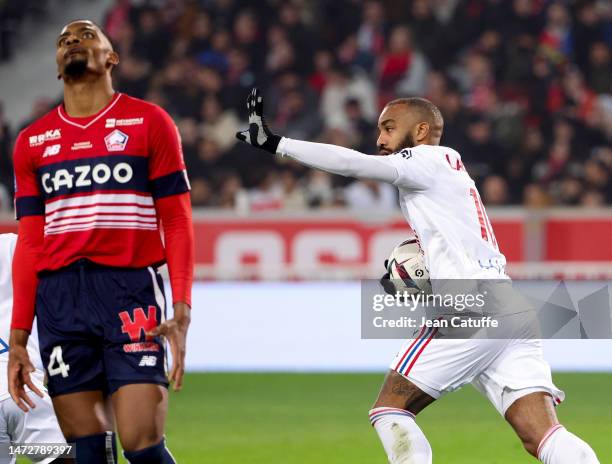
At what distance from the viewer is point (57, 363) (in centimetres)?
445

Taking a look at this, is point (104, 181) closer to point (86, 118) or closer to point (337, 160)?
point (86, 118)

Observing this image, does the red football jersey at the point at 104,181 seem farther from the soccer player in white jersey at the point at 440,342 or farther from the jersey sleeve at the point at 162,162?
the soccer player in white jersey at the point at 440,342

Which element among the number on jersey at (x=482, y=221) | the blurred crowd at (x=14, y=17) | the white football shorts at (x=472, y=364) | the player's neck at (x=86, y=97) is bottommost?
the white football shorts at (x=472, y=364)

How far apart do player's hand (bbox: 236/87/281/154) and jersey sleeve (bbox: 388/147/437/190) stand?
48 centimetres

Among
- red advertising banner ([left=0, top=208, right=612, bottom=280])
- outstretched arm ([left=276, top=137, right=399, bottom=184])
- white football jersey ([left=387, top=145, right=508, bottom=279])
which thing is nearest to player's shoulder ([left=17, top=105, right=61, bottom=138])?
outstretched arm ([left=276, top=137, right=399, bottom=184])

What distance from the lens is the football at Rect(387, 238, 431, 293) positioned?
519 centimetres

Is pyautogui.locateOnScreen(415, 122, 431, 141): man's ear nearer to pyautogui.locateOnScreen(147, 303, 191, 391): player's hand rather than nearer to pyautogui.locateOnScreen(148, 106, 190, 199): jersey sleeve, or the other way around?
pyautogui.locateOnScreen(148, 106, 190, 199): jersey sleeve

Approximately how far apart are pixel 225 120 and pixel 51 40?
4.21m

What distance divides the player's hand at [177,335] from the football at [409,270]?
1182 millimetres

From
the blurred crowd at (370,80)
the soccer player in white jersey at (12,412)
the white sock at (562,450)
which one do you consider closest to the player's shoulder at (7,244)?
the soccer player in white jersey at (12,412)

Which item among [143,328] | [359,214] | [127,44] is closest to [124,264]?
[143,328]

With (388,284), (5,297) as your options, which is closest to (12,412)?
(5,297)

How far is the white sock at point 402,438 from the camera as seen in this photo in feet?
16.1

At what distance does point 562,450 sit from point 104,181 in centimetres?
202
